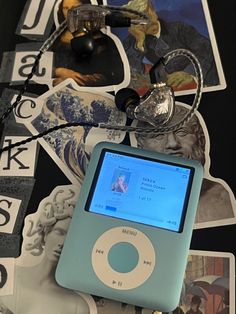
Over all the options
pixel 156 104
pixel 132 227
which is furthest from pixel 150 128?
pixel 132 227

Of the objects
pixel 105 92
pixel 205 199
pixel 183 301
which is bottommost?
pixel 183 301

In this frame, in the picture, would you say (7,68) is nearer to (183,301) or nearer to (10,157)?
(10,157)

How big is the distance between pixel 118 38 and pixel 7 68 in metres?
0.16

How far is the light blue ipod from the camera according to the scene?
63 centimetres

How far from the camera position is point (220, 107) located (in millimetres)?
772

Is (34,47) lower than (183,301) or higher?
higher

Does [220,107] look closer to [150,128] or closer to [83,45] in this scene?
[150,128]

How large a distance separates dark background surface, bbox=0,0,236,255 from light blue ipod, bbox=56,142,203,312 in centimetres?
4

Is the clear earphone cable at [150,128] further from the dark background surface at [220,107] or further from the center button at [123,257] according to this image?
the center button at [123,257]

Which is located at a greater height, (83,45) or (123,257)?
(83,45)

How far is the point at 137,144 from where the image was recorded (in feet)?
2.44

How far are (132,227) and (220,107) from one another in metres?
0.22

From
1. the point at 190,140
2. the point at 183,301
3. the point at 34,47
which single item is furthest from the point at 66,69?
the point at 183,301

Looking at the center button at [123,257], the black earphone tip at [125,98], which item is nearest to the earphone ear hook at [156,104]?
the black earphone tip at [125,98]
